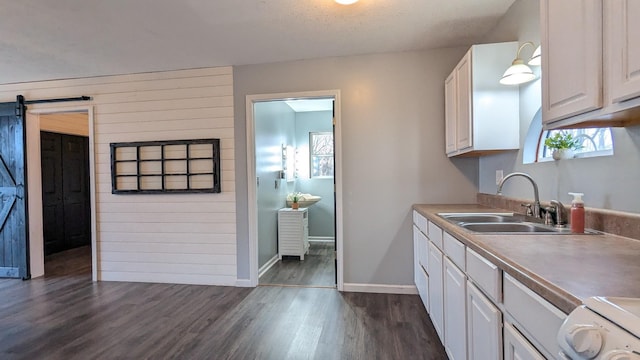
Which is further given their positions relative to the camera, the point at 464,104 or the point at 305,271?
the point at 305,271

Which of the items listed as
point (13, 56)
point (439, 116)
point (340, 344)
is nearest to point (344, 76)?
point (439, 116)

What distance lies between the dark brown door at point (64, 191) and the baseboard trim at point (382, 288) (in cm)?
487

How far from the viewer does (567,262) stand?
3.42 feet

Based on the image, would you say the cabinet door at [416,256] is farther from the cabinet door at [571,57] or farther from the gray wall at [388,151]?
the cabinet door at [571,57]

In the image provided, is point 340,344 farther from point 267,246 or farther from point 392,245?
point 267,246

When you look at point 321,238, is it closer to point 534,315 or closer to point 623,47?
point 534,315

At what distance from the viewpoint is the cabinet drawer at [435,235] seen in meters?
2.02

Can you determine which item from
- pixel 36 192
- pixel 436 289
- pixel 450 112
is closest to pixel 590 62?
pixel 436 289

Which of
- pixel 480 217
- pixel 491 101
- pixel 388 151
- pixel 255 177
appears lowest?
pixel 480 217

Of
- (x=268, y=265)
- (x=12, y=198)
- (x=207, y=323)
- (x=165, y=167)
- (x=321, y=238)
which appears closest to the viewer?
(x=207, y=323)

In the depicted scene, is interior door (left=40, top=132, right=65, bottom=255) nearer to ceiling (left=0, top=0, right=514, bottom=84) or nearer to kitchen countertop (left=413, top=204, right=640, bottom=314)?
ceiling (left=0, top=0, right=514, bottom=84)

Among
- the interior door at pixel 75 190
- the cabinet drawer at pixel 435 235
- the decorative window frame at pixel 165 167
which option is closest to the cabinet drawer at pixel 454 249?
the cabinet drawer at pixel 435 235

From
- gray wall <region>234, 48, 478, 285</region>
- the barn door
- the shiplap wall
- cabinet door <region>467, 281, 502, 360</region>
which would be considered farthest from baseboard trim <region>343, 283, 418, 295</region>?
the barn door

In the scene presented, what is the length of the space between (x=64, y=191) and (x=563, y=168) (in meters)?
6.67
